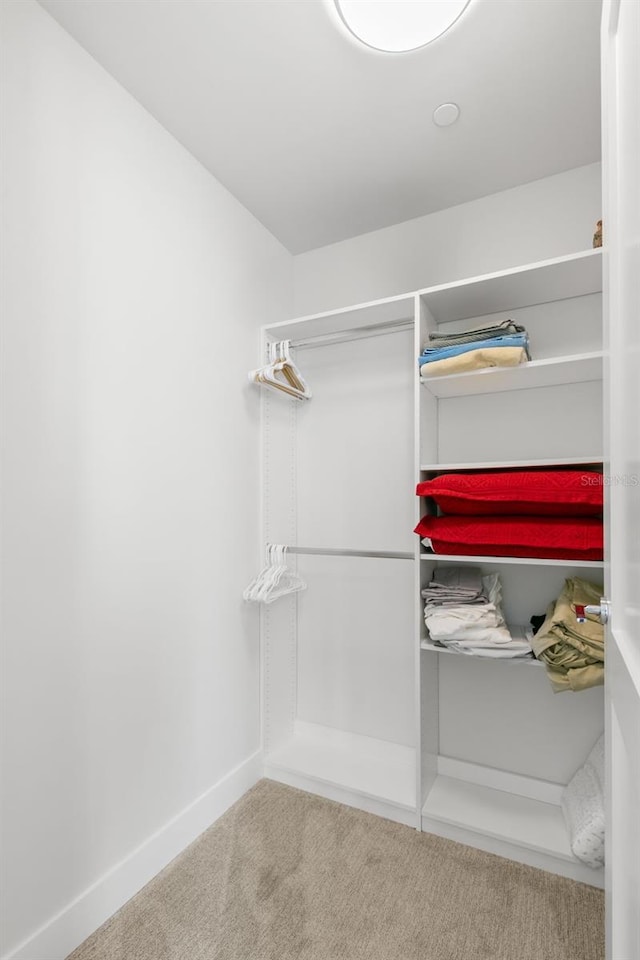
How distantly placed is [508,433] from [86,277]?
1.64 meters

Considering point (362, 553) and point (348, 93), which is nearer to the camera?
point (348, 93)

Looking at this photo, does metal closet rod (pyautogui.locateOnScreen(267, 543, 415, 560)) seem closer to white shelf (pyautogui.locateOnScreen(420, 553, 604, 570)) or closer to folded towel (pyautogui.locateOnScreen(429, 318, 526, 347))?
white shelf (pyautogui.locateOnScreen(420, 553, 604, 570))

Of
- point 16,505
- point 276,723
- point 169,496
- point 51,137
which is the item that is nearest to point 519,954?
point 276,723

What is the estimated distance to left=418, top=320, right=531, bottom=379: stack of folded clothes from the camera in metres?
1.70

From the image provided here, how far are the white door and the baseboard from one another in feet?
4.33

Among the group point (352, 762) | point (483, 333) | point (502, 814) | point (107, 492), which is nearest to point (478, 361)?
point (483, 333)

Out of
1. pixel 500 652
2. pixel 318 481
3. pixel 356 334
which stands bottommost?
pixel 500 652

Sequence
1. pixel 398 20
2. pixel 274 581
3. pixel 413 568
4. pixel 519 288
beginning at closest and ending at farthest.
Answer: pixel 398 20
pixel 519 288
pixel 274 581
pixel 413 568

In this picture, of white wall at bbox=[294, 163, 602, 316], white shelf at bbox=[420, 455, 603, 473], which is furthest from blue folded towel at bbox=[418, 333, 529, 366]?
white wall at bbox=[294, 163, 602, 316]

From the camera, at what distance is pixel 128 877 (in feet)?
5.01

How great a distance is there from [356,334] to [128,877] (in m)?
2.18

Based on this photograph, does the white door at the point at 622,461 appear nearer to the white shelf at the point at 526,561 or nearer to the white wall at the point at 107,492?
the white shelf at the point at 526,561

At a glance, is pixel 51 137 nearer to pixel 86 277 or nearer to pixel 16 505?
pixel 86 277

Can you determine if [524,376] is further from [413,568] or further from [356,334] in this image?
[413,568]
